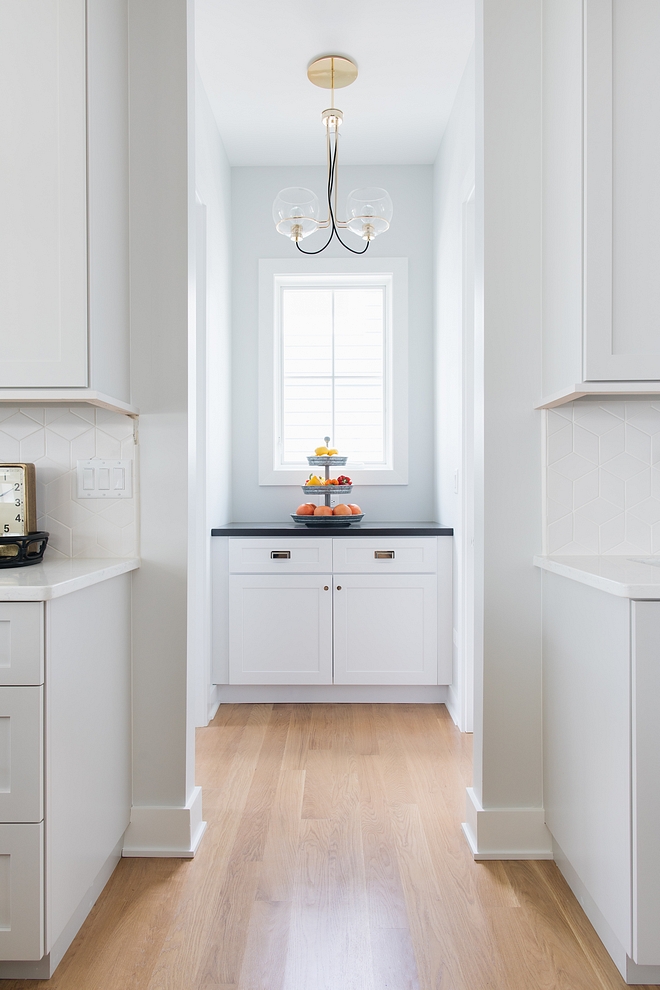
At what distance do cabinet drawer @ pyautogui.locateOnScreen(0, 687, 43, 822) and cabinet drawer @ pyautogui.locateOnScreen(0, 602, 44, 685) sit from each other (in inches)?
1.0

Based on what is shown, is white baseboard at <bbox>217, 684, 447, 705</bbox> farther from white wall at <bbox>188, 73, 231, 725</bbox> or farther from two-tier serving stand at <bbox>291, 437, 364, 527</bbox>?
two-tier serving stand at <bbox>291, 437, 364, 527</bbox>

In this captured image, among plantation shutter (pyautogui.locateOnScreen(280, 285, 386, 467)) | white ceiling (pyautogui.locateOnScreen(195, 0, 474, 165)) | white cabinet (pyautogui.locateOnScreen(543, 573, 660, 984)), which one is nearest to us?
white cabinet (pyautogui.locateOnScreen(543, 573, 660, 984))

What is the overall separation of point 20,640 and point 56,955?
71cm

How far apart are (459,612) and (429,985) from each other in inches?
70.7

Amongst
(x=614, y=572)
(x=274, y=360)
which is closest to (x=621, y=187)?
(x=614, y=572)

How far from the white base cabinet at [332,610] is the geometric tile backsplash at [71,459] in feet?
4.23

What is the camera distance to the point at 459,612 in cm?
307

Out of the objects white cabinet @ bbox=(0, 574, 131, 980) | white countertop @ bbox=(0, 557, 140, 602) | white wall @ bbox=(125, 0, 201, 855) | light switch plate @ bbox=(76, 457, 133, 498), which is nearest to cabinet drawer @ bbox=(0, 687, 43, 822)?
white cabinet @ bbox=(0, 574, 131, 980)

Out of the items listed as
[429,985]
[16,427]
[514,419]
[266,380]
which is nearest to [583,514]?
[514,419]

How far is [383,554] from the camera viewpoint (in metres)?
3.22

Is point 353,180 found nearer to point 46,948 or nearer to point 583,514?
point 583,514

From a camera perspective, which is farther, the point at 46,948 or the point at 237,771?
the point at 237,771

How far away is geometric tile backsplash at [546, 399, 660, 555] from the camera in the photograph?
1878 millimetres

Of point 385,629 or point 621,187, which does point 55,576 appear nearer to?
point 621,187
